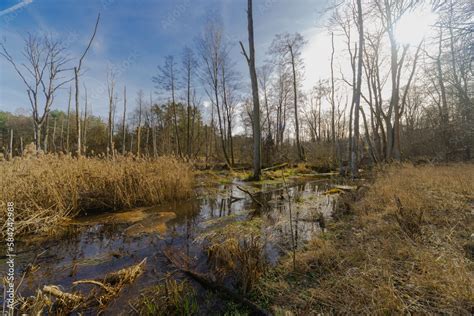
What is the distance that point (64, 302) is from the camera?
1.94m

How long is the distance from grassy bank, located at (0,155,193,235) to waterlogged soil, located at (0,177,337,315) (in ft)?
1.26

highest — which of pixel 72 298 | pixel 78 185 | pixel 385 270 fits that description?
pixel 78 185

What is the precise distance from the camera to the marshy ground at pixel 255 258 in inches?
76.3

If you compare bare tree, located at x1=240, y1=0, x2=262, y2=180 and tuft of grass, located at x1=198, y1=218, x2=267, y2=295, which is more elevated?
bare tree, located at x1=240, y1=0, x2=262, y2=180

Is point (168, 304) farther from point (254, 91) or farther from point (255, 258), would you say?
point (254, 91)

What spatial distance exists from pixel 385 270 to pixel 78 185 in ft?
21.2

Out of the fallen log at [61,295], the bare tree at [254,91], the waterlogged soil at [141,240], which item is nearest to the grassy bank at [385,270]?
the waterlogged soil at [141,240]

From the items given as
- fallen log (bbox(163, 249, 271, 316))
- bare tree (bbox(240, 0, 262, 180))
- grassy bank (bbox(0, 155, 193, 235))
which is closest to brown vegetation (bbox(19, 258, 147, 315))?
fallen log (bbox(163, 249, 271, 316))

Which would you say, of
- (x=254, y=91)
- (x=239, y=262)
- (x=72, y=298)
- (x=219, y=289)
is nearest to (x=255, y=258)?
(x=239, y=262)

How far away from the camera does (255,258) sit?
8.60ft

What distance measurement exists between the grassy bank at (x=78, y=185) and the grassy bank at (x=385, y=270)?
458 cm

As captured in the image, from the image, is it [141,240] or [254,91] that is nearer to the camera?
[141,240]

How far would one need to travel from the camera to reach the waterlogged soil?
2.63 meters

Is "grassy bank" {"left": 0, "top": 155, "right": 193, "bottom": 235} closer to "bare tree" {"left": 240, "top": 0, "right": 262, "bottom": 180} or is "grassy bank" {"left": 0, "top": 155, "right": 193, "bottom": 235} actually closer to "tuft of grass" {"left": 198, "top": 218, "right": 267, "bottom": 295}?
"tuft of grass" {"left": 198, "top": 218, "right": 267, "bottom": 295}
